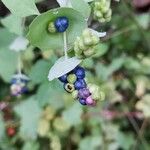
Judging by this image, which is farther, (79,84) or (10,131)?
(10,131)

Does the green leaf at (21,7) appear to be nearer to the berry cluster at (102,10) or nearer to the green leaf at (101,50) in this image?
the berry cluster at (102,10)

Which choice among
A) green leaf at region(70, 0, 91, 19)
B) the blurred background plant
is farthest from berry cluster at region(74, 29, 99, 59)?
the blurred background plant

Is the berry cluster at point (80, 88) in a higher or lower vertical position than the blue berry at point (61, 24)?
lower

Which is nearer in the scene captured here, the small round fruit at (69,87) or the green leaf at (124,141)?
the small round fruit at (69,87)

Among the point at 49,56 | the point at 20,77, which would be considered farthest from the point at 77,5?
the point at 49,56

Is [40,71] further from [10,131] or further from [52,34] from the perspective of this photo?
[52,34]

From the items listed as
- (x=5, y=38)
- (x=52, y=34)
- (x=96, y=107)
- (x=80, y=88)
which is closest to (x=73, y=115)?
(x=96, y=107)

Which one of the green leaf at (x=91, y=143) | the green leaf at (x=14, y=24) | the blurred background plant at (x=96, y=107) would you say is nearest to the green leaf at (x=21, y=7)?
the green leaf at (x=14, y=24)
